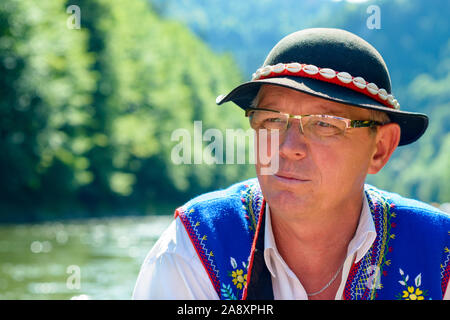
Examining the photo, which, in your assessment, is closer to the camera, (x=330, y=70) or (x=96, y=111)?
(x=330, y=70)

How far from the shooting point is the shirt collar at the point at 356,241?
9.06 ft

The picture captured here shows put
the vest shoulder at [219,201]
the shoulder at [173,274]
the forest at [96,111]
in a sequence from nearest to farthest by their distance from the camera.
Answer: the shoulder at [173,274] → the vest shoulder at [219,201] → the forest at [96,111]

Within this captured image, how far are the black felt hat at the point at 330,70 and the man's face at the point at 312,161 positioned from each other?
0.11 metres

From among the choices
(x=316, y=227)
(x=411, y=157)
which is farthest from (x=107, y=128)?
(x=411, y=157)

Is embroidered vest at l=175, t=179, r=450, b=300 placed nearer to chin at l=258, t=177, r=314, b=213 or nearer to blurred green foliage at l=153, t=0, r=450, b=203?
chin at l=258, t=177, r=314, b=213

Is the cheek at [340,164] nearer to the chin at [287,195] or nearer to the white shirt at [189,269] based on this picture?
the chin at [287,195]

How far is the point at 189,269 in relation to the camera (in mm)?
2617

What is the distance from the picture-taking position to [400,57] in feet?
579

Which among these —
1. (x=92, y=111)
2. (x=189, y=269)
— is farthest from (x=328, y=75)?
(x=92, y=111)

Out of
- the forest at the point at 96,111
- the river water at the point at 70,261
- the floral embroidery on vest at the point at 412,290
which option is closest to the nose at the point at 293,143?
the floral embroidery on vest at the point at 412,290

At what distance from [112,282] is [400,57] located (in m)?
171

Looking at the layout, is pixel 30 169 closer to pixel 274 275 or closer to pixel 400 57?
pixel 274 275

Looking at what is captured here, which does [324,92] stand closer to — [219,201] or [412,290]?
[219,201]

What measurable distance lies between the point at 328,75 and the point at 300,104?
0.54ft
